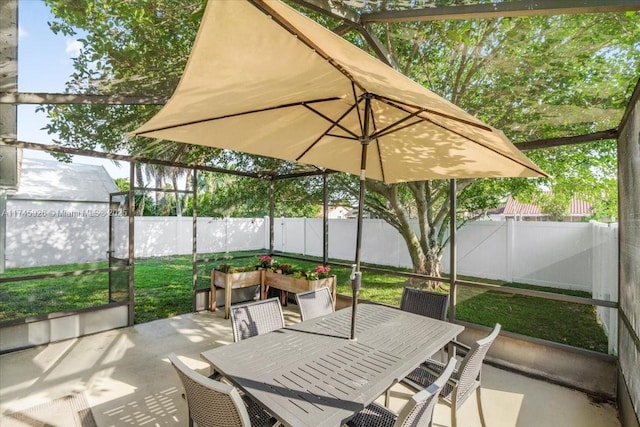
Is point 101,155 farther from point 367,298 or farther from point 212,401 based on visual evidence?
point 367,298

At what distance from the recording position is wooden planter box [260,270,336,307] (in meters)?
5.02

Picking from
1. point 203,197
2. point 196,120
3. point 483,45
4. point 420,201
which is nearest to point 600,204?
point 420,201

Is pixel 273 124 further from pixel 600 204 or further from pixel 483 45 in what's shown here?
pixel 600 204

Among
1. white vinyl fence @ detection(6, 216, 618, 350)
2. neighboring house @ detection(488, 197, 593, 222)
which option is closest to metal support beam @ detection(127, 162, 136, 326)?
white vinyl fence @ detection(6, 216, 618, 350)

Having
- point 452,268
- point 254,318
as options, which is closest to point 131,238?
point 254,318

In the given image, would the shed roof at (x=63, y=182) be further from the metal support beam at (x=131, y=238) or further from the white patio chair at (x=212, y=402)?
the white patio chair at (x=212, y=402)

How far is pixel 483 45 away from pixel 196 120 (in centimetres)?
273

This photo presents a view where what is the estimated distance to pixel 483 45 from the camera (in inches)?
120

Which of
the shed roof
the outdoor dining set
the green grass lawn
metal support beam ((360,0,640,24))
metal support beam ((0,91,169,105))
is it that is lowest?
the green grass lawn

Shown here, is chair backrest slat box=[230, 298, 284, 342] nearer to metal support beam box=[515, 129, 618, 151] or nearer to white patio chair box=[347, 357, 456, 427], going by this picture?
white patio chair box=[347, 357, 456, 427]

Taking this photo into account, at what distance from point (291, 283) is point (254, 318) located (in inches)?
105

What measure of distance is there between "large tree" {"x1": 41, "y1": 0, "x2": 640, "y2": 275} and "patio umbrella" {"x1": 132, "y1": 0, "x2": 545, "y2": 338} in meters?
0.78

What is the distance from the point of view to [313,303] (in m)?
3.12

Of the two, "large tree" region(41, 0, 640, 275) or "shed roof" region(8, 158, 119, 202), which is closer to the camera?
"large tree" region(41, 0, 640, 275)
